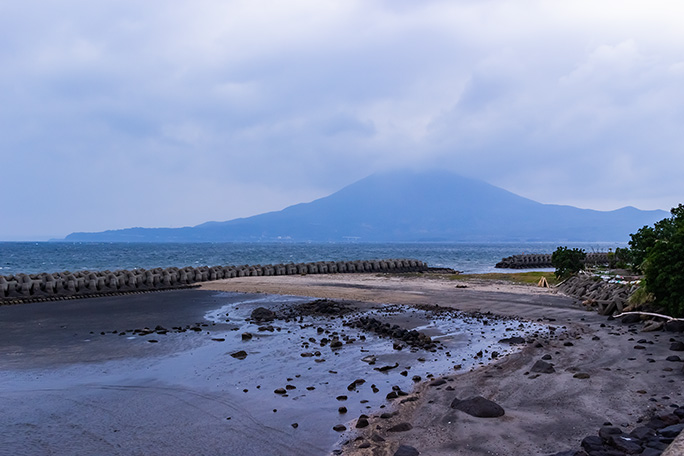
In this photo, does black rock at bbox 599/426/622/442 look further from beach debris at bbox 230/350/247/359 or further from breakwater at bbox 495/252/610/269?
breakwater at bbox 495/252/610/269

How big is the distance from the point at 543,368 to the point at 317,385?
4749 mm

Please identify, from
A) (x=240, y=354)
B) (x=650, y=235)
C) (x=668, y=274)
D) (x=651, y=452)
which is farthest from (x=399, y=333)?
(x=650, y=235)

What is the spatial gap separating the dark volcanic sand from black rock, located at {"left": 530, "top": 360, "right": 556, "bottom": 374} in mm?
1444

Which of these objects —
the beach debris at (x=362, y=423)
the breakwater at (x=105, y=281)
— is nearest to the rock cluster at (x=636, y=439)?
the beach debris at (x=362, y=423)

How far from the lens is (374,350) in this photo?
1315 cm

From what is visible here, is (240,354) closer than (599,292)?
Yes

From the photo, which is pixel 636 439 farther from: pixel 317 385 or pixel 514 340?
pixel 514 340

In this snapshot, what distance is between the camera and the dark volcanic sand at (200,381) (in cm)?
745

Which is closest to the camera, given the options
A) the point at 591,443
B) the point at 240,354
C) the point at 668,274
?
the point at 591,443

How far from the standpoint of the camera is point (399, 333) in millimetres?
14828

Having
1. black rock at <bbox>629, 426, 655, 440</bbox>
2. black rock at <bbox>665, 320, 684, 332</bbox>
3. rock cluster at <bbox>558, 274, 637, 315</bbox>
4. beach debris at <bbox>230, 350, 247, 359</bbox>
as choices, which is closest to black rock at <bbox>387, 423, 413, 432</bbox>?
black rock at <bbox>629, 426, 655, 440</bbox>

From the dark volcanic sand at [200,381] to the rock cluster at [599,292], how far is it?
3.97m

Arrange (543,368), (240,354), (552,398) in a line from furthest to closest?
(240,354), (543,368), (552,398)

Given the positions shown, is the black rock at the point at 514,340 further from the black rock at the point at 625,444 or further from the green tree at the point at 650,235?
the green tree at the point at 650,235
